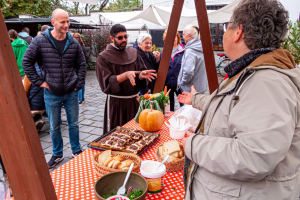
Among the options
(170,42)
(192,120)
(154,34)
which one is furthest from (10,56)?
(154,34)

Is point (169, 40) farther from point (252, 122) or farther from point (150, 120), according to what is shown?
point (252, 122)

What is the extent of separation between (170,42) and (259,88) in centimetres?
191

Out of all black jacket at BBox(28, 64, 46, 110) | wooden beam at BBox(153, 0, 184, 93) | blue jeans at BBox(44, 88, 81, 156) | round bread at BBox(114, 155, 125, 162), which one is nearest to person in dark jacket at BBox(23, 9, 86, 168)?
blue jeans at BBox(44, 88, 81, 156)

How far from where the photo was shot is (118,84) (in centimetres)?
284

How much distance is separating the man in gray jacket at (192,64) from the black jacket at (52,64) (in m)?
2.04

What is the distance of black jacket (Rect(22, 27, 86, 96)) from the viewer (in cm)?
289

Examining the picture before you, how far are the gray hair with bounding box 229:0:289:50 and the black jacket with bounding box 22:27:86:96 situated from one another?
258cm

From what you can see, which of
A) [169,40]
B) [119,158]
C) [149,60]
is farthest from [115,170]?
[149,60]

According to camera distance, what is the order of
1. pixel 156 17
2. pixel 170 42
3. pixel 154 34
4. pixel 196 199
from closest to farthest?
Result: pixel 196 199, pixel 170 42, pixel 156 17, pixel 154 34

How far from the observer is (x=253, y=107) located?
0.86 metres

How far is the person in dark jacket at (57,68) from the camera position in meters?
2.89

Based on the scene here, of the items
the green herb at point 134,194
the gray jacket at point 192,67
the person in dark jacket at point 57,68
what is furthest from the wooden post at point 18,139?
the gray jacket at point 192,67

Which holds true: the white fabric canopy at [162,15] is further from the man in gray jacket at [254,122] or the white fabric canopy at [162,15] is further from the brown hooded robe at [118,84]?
the man in gray jacket at [254,122]

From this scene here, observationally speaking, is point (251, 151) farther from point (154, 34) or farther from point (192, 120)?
point (154, 34)
